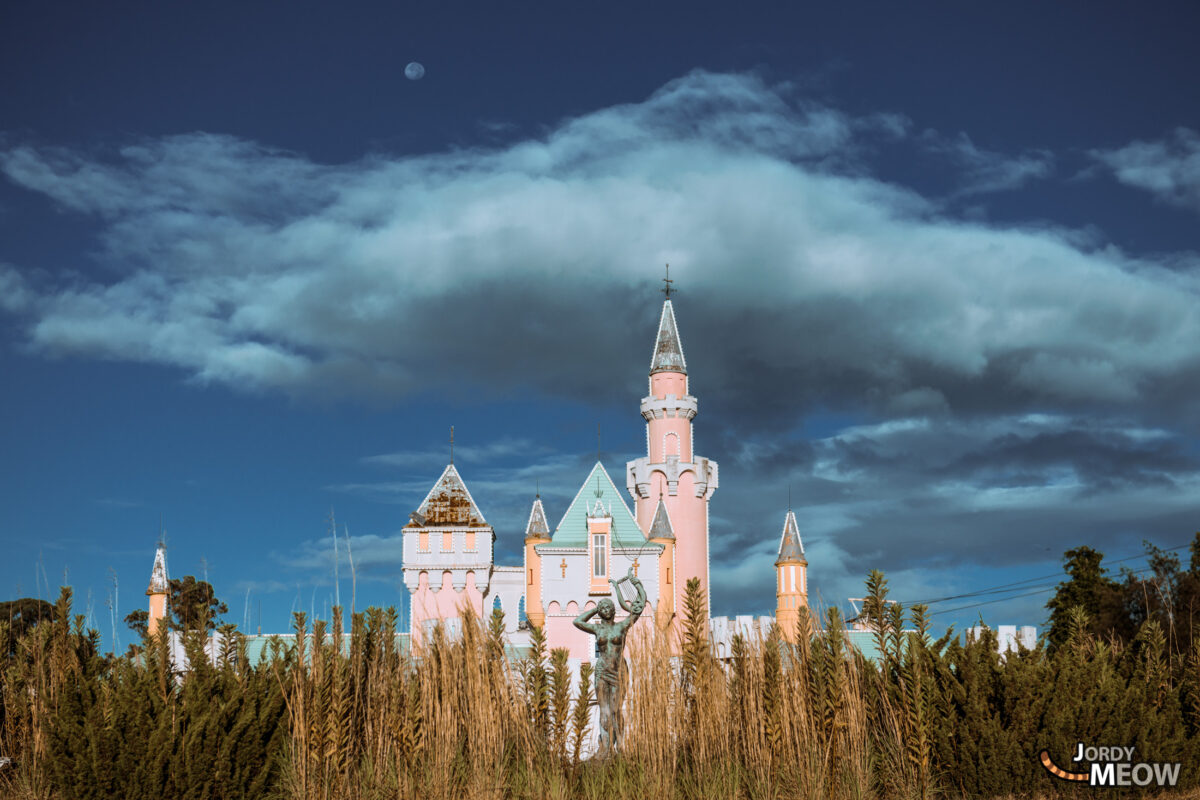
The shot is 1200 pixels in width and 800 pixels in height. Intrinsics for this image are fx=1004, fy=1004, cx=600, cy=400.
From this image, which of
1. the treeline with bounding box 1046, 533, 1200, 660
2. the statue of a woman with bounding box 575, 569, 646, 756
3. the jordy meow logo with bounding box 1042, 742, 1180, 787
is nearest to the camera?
the jordy meow logo with bounding box 1042, 742, 1180, 787

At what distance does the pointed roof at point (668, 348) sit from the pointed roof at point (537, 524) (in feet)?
30.3

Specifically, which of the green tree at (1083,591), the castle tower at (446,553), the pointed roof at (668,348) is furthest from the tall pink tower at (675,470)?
the green tree at (1083,591)

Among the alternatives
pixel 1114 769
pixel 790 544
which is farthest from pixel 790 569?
pixel 1114 769

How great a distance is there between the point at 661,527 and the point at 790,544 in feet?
24.4

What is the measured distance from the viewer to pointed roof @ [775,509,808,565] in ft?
157

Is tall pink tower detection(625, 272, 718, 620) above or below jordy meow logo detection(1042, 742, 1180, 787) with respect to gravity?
above

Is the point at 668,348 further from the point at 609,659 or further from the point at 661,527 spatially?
the point at 609,659

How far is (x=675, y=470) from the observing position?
159ft

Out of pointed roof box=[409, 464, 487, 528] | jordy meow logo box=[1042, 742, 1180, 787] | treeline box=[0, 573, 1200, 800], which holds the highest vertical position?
pointed roof box=[409, 464, 487, 528]

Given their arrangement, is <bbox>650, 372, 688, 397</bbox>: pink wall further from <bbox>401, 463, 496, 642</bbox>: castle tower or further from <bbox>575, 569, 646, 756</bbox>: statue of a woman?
<bbox>575, 569, 646, 756</bbox>: statue of a woman

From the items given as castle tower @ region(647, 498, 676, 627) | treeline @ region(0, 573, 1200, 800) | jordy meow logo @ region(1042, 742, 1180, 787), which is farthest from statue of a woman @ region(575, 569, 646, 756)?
castle tower @ region(647, 498, 676, 627)

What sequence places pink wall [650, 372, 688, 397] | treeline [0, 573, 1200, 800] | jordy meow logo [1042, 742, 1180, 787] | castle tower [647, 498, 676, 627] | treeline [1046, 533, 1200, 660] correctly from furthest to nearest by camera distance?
1. pink wall [650, 372, 688, 397]
2. castle tower [647, 498, 676, 627]
3. treeline [1046, 533, 1200, 660]
4. jordy meow logo [1042, 742, 1180, 787]
5. treeline [0, 573, 1200, 800]

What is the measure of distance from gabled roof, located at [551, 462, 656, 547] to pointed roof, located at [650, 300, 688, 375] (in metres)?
8.34

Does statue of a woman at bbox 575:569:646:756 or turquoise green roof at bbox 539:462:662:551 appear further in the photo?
turquoise green roof at bbox 539:462:662:551
